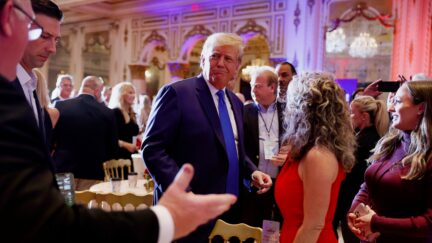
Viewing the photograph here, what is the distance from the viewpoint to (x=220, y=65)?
2180 mm

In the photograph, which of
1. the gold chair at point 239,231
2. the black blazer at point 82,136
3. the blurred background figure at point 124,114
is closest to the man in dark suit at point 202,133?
the gold chair at point 239,231

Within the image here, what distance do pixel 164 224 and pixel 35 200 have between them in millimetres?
239

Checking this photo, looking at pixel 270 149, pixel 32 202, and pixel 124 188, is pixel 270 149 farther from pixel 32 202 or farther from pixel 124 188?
pixel 32 202

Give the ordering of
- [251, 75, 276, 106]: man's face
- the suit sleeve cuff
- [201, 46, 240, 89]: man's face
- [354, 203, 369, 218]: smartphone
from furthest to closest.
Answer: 1. [251, 75, 276, 106]: man's face
2. [201, 46, 240, 89]: man's face
3. [354, 203, 369, 218]: smartphone
4. the suit sleeve cuff

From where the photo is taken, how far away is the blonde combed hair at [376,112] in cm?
326

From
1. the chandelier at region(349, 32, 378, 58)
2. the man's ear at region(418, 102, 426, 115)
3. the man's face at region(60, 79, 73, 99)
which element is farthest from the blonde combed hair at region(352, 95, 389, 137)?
the chandelier at region(349, 32, 378, 58)

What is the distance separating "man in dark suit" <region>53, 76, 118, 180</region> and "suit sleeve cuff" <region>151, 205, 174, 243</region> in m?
3.13

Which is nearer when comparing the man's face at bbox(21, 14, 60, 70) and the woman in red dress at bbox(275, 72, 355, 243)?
the woman in red dress at bbox(275, 72, 355, 243)

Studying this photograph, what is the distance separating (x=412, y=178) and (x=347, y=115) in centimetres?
42

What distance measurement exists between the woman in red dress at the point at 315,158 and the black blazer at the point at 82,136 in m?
2.45

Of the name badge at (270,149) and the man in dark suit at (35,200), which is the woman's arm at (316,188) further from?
the name badge at (270,149)

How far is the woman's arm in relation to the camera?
161cm

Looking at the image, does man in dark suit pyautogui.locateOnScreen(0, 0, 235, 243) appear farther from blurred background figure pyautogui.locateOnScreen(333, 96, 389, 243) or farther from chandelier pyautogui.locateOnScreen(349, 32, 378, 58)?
chandelier pyautogui.locateOnScreen(349, 32, 378, 58)

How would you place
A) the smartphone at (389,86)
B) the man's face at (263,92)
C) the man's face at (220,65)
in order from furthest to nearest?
the man's face at (263,92)
the smartphone at (389,86)
the man's face at (220,65)
